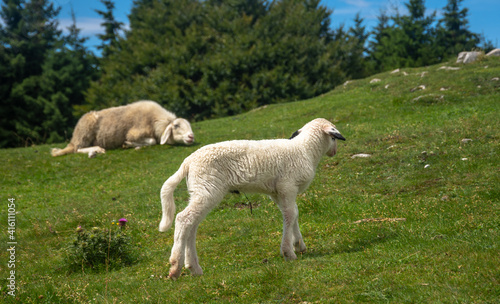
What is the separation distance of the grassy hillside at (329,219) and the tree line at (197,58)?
708 inches

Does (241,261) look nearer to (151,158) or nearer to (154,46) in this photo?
(151,158)

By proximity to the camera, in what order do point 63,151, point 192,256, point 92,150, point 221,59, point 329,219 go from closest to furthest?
point 192,256 < point 329,219 < point 92,150 < point 63,151 < point 221,59

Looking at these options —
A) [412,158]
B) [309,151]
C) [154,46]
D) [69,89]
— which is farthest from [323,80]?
[309,151]

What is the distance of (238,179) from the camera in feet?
24.0

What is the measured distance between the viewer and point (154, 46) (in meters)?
42.0

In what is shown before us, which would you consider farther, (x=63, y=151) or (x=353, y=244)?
(x=63, y=151)

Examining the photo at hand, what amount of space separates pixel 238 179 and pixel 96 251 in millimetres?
2997

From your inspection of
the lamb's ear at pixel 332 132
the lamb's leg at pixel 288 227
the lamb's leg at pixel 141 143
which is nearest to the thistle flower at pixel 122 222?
the lamb's leg at pixel 288 227

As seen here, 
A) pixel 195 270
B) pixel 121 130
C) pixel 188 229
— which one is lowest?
pixel 195 270

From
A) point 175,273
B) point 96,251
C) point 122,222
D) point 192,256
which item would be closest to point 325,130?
point 192,256

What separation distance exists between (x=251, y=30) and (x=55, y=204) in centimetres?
3018

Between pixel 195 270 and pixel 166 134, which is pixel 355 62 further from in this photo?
pixel 195 270

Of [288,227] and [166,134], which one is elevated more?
[166,134]

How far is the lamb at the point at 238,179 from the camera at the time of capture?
22.5 ft
